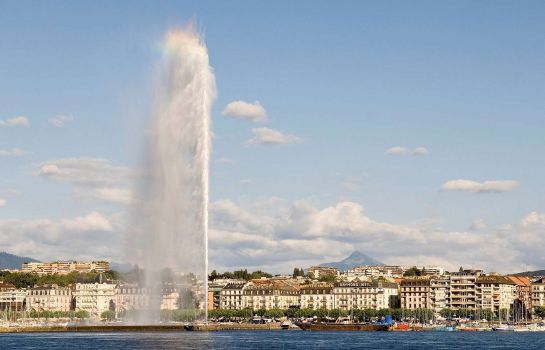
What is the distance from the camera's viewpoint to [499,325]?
469ft

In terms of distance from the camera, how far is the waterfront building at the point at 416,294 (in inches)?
6663

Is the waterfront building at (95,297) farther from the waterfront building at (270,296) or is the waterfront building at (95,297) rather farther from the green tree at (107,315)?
the waterfront building at (270,296)

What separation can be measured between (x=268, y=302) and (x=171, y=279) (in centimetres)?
7045

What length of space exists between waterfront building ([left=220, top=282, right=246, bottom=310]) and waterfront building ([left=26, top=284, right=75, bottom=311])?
2555 cm

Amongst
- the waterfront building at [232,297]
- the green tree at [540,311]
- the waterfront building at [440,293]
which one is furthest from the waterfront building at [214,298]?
the green tree at [540,311]

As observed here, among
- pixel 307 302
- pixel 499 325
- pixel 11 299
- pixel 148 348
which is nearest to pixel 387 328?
pixel 499 325

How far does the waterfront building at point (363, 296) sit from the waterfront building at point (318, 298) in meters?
0.83

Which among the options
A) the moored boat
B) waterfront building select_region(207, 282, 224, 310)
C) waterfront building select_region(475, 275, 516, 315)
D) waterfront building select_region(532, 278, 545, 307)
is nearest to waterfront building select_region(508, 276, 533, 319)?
waterfront building select_region(532, 278, 545, 307)

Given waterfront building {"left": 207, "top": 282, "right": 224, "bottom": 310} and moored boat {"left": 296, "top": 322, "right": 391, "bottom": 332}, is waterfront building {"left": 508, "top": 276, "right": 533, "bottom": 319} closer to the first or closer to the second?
moored boat {"left": 296, "top": 322, "right": 391, "bottom": 332}

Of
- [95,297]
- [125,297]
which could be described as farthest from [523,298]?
[95,297]

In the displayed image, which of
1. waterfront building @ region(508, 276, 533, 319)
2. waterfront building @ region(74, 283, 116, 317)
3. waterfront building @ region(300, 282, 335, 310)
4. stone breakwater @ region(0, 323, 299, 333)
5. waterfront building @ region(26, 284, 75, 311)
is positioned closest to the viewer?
stone breakwater @ region(0, 323, 299, 333)

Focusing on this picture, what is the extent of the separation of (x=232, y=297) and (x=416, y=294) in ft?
103

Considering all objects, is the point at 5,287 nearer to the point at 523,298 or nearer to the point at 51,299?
the point at 51,299

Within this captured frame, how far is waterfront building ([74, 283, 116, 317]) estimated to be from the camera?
184 m
